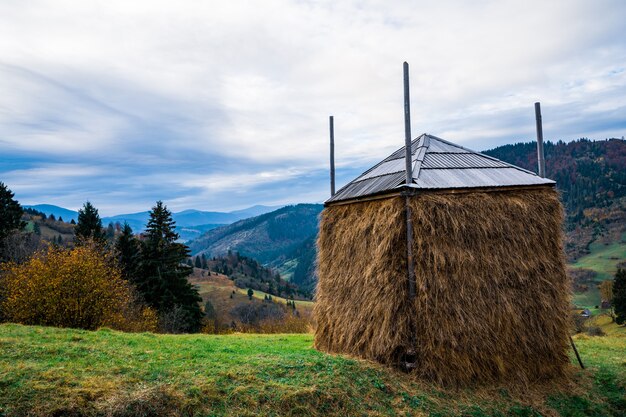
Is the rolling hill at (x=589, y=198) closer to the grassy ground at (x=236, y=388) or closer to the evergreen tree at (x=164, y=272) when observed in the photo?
the evergreen tree at (x=164, y=272)

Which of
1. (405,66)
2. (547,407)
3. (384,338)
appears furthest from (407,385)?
(405,66)

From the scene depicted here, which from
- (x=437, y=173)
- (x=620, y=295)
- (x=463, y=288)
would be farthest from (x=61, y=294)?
(x=620, y=295)

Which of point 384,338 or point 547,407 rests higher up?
point 384,338

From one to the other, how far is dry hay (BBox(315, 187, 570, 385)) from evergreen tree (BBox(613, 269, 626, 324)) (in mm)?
42685

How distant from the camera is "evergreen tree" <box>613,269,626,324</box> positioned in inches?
1678

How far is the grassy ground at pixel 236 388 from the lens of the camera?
6.05 metres

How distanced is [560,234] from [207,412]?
8835 mm

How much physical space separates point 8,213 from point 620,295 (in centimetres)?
5867

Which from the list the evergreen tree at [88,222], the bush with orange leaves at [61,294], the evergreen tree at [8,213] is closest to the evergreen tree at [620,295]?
the bush with orange leaves at [61,294]

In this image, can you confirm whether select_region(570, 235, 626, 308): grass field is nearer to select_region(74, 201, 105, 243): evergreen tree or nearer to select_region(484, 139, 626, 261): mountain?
select_region(484, 139, 626, 261): mountain

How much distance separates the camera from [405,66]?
29.8 ft

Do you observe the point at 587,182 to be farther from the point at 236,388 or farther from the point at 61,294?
the point at 236,388

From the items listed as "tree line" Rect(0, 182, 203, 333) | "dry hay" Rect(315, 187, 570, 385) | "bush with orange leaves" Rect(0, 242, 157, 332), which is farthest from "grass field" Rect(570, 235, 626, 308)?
"bush with orange leaves" Rect(0, 242, 157, 332)

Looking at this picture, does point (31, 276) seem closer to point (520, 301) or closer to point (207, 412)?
point (207, 412)
